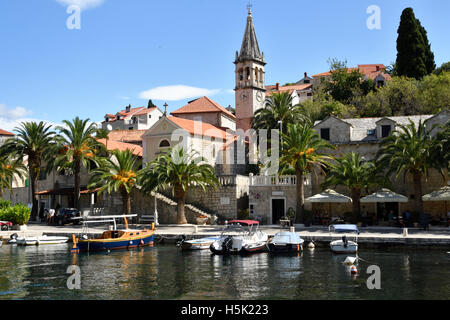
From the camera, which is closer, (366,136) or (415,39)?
(366,136)

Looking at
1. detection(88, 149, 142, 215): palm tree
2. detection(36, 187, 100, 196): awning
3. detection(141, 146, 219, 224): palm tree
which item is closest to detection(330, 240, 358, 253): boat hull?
detection(141, 146, 219, 224): palm tree

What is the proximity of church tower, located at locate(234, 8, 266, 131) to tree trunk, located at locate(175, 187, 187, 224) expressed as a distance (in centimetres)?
2593

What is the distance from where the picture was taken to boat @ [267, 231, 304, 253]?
2995cm

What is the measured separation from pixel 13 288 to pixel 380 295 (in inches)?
622

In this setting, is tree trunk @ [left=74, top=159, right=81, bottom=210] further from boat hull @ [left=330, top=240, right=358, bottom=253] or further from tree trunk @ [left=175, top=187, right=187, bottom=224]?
boat hull @ [left=330, top=240, right=358, bottom=253]

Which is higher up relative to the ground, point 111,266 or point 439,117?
point 439,117

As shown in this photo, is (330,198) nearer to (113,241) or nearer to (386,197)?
(386,197)

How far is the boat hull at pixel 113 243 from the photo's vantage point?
31734 mm

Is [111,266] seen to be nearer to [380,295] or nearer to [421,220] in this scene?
[380,295]

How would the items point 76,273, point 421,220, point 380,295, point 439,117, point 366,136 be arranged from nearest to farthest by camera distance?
point 380,295, point 76,273, point 421,220, point 439,117, point 366,136

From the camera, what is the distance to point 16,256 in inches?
1202

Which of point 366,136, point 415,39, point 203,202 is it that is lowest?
point 203,202

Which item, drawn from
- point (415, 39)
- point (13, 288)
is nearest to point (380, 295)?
point (13, 288)

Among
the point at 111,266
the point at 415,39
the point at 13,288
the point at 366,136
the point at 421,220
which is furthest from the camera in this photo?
the point at 415,39
